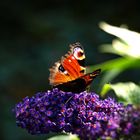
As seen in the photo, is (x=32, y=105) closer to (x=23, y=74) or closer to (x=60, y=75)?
(x=60, y=75)

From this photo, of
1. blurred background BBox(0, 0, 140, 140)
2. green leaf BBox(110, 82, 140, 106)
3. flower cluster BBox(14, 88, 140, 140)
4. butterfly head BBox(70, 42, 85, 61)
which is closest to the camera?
flower cluster BBox(14, 88, 140, 140)

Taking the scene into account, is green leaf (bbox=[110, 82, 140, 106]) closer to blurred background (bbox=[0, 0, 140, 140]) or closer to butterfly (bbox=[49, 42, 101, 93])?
butterfly (bbox=[49, 42, 101, 93])

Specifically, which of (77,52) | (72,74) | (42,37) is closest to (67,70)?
(72,74)

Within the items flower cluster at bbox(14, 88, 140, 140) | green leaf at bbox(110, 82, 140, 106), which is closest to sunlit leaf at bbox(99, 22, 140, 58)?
green leaf at bbox(110, 82, 140, 106)

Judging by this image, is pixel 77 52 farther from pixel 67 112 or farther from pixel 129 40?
pixel 67 112

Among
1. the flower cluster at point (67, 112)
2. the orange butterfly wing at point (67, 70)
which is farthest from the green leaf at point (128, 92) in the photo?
the orange butterfly wing at point (67, 70)
